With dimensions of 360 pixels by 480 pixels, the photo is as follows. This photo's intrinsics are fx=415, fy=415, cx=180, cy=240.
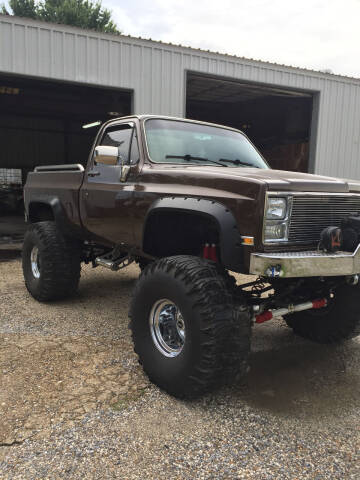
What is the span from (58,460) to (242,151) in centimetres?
308

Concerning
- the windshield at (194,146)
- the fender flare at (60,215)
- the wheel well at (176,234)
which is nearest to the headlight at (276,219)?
the wheel well at (176,234)

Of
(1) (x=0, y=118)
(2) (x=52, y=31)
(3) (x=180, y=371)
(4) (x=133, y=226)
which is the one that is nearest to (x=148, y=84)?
(2) (x=52, y=31)

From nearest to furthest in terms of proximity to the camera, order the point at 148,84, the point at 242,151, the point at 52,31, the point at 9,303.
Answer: the point at 242,151, the point at 9,303, the point at 52,31, the point at 148,84

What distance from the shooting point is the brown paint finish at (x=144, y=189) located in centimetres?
272

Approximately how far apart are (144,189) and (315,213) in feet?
4.61

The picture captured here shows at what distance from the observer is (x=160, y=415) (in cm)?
273

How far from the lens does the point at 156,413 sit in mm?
2756

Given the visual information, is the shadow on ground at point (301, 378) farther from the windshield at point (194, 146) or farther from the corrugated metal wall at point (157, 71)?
the corrugated metal wall at point (157, 71)

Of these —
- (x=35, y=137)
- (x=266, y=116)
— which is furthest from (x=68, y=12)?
(x=266, y=116)

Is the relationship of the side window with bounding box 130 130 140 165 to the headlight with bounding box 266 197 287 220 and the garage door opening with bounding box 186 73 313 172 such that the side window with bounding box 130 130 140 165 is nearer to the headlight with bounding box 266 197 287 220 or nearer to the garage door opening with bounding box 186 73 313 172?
the headlight with bounding box 266 197 287 220

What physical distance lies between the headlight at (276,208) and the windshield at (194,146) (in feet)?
3.67

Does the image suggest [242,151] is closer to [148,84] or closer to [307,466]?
[307,466]

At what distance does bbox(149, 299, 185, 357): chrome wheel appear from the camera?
3.07 metres

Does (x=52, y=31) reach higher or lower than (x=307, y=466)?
higher
